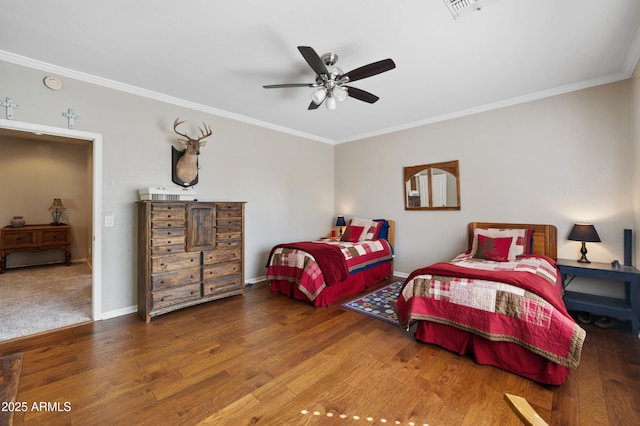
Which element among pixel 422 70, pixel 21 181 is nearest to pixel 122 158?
pixel 422 70

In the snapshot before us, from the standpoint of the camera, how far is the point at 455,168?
14.1ft

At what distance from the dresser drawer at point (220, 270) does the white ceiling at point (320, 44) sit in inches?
88.1

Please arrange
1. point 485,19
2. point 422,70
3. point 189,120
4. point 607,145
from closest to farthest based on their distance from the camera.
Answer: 1. point 485,19
2. point 422,70
3. point 607,145
4. point 189,120

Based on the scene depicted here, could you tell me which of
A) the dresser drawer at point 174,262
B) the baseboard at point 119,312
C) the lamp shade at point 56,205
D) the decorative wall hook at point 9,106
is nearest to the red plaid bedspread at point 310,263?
the dresser drawer at point 174,262

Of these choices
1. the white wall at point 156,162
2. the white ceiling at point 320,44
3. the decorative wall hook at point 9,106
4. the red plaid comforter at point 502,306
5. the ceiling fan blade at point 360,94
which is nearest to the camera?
the red plaid comforter at point 502,306

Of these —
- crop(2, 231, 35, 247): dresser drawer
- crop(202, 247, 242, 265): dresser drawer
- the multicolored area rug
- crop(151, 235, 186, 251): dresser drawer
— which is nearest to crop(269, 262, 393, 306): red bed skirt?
the multicolored area rug

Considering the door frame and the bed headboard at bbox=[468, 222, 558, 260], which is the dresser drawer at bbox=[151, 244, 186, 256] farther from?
the bed headboard at bbox=[468, 222, 558, 260]

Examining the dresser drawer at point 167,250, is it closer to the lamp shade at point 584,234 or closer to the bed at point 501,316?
the bed at point 501,316

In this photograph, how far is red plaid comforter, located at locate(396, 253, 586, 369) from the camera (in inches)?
77.0

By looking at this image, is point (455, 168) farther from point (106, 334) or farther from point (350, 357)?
point (106, 334)

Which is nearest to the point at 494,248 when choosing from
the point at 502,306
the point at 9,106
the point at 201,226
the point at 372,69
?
the point at 502,306

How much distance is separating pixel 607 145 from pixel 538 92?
99 cm

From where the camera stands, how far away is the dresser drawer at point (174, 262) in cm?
313

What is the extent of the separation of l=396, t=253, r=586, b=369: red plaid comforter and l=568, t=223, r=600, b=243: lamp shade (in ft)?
1.79
